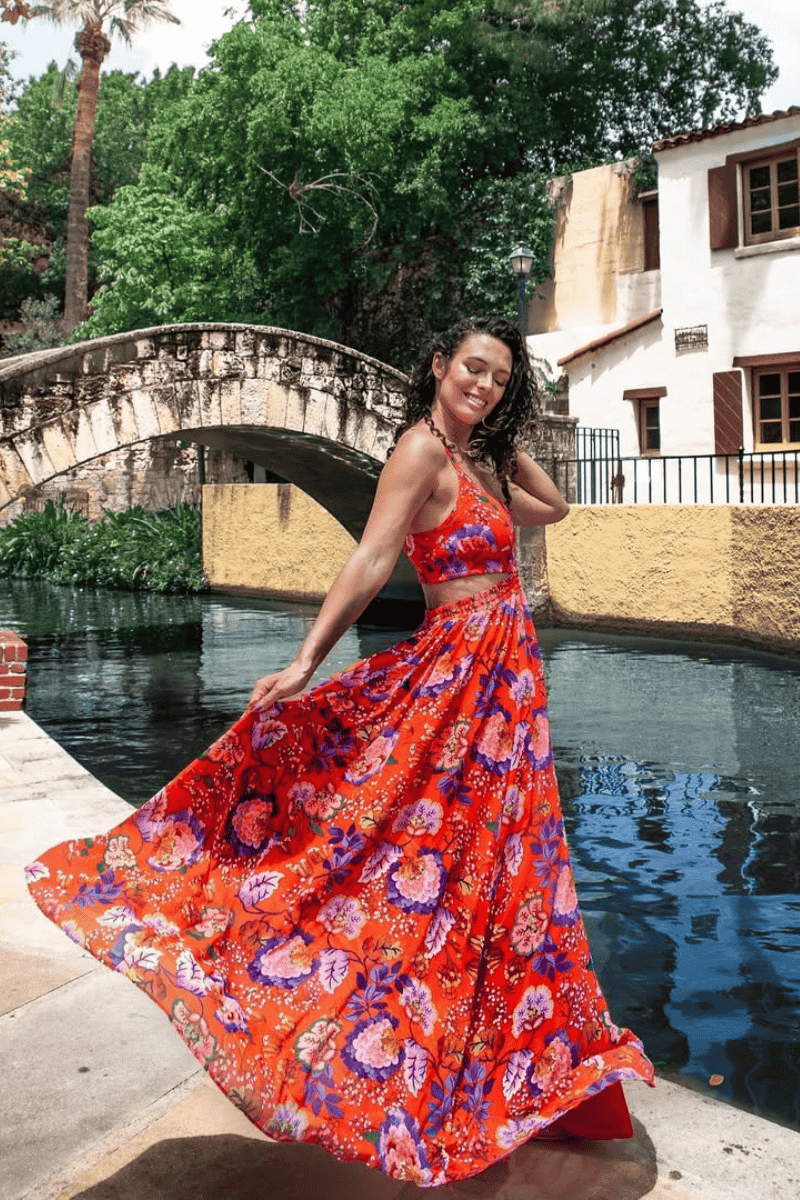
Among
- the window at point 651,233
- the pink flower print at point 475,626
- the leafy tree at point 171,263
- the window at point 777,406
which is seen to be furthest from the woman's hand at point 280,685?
the leafy tree at point 171,263

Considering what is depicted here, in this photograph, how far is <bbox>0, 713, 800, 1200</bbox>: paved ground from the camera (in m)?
2.34

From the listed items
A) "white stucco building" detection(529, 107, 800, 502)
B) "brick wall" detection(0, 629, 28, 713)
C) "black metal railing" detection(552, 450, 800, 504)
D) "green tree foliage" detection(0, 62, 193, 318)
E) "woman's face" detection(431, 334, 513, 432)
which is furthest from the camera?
"green tree foliage" detection(0, 62, 193, 318)

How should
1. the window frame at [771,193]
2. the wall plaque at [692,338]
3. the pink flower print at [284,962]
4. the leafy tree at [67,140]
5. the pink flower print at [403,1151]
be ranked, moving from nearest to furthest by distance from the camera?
the pink flower print at [403,1151] → the pink flower print at [284,962] → the window frame at [771,193] → the wall plaque at [692,338] → the leafy tree at [67,140]

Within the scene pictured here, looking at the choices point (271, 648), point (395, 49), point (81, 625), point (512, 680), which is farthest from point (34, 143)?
point (512, 680)

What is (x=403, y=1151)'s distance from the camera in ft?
6.93

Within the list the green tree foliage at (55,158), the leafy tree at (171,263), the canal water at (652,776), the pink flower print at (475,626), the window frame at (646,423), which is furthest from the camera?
the green tree foliage at (55,158)

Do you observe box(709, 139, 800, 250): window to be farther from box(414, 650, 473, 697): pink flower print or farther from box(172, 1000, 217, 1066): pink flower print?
box(172, 1000, 217, 1066): pink flower print

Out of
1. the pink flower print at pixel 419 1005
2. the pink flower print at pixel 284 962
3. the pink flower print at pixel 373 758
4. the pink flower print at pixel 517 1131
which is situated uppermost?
the pink flower print at pixel 373 758

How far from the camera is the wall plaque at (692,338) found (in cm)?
1761

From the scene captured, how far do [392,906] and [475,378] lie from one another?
1.16m

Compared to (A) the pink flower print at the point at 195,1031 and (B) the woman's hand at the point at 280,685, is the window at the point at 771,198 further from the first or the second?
(A) the pink flower print at the point at 195,1031

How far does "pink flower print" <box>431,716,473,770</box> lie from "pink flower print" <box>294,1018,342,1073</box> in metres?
0.54

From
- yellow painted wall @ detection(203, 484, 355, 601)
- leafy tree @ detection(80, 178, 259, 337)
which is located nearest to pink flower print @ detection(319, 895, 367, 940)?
yellow painted wall @ detection(203, 484, 355, 601)

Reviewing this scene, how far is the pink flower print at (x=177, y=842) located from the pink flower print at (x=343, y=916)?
1.04 ft
